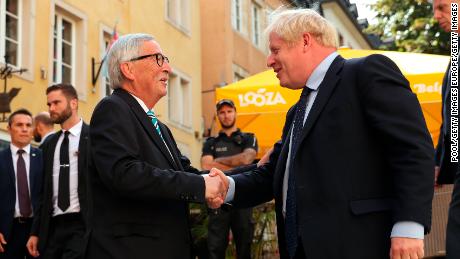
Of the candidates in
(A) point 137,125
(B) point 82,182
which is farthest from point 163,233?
(B) point 82,182

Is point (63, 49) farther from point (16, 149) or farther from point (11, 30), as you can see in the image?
point (16, 149)

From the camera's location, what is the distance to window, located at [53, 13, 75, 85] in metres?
16.0

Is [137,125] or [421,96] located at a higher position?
[421,96]

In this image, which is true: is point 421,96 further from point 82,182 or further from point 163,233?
point 163,233

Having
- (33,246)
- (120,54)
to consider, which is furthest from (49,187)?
(120,54)

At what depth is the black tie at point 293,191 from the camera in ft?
11.1

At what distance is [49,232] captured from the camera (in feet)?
20.1

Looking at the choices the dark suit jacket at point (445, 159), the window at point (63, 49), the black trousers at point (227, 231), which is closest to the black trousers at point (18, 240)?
the black trousers at point (227, 231)

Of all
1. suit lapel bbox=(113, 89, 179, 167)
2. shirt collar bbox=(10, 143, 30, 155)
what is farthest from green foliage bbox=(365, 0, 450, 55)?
suit lapel bbox=(113, 89, 179, 167)

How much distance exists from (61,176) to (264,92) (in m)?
3.75

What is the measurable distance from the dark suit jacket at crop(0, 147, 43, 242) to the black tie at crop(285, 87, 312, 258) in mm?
3740

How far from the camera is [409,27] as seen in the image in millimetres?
21391

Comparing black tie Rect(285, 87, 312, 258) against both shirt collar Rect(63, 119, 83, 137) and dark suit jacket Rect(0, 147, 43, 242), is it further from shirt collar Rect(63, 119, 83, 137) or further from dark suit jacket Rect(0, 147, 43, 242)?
dark suit jacket Rect(0, 147, 43, 242)

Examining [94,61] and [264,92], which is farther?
[94,61]
